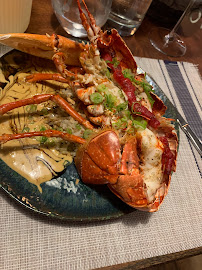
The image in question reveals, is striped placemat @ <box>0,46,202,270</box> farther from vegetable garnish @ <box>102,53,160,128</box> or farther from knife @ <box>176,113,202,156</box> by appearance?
vegetable garnish @ <box>102,53,160,128</box>

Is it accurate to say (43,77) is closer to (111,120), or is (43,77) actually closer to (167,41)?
(111,120)

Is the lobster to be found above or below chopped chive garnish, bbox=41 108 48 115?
above

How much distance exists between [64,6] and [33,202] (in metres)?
1.41

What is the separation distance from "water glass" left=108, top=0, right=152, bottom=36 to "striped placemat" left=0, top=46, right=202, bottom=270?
3.62 ft

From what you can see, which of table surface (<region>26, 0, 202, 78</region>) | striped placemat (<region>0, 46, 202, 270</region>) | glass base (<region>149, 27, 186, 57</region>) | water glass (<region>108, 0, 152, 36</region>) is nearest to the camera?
striped placemat (<region>0, 46, 202, 270</region>)

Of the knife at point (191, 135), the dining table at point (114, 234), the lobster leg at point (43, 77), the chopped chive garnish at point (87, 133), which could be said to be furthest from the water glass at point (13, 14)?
the knife at point (191, 135)

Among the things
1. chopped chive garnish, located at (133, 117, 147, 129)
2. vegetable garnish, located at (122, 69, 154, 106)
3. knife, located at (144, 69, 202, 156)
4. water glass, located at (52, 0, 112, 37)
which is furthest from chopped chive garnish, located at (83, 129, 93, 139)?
water glass, located at (52, 0, 112, 37)

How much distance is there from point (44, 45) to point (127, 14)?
1.09m

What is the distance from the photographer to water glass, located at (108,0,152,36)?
74.2 inches

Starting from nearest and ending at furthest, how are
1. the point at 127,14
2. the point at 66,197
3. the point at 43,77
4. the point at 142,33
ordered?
the point at 66,197, the point at 43,77, the point at 127,14, the point at 142,33

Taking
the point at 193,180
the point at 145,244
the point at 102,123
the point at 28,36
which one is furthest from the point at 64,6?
the point at 145,244

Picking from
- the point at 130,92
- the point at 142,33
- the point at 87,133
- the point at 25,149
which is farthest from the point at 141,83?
the point at 142,33

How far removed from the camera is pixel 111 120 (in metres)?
1.18

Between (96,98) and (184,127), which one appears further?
(184,127)
